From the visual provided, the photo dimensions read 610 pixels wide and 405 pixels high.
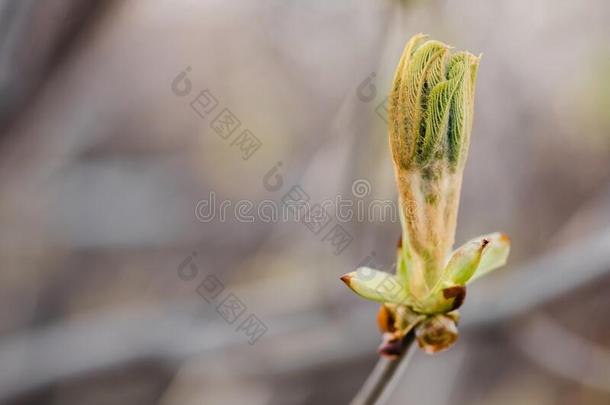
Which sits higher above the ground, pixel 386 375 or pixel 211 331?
pixel 211 331

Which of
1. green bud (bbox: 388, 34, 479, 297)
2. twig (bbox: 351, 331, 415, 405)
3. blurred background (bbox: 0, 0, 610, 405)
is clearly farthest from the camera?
blurred background (bbox: 0, 0, 610, 405)

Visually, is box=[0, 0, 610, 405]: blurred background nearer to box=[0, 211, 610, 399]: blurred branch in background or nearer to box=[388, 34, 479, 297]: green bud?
box=[0, 211, 610, 399]: blurred branch in background

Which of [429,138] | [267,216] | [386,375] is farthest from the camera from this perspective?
[267,216]

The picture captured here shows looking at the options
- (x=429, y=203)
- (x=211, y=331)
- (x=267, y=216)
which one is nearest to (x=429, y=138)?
(x=429, y=203)

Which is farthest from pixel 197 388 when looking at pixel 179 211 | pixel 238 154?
pixel 238 154

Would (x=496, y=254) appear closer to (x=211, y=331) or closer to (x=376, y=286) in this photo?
(x=376, y=286)

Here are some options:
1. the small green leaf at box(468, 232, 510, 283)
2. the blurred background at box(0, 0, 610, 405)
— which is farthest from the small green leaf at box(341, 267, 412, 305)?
the blurred background at box(0, 0, 610, 405)

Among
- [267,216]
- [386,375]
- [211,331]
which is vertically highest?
[267,216]

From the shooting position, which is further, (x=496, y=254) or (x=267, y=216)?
(x=267, y=216)
